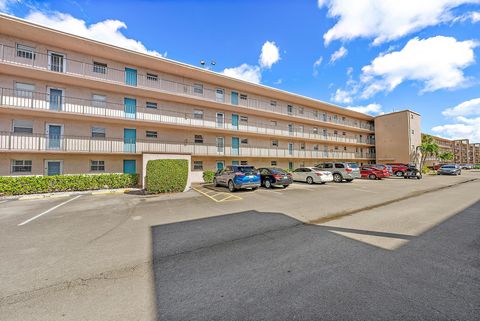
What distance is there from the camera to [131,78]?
1622cm

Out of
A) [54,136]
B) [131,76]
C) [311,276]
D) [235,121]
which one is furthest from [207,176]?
[311,276]

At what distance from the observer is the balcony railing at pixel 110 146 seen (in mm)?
12539

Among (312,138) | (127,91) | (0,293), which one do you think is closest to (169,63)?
(127,91)

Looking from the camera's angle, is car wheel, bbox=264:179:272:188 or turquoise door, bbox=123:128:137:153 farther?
turquoise door, bbox=123:128:137:153

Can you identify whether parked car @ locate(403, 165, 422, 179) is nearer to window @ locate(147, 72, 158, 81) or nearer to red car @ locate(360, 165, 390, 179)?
red car @ locate(360, 165, 390, 179)

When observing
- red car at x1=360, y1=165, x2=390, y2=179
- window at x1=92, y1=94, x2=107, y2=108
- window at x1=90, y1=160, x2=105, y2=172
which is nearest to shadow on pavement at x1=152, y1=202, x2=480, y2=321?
window at x1=90, y1=160, x2=105, y2=172

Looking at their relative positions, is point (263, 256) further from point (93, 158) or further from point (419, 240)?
point (93, 158)

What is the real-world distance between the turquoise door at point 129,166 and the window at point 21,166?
19.5ft

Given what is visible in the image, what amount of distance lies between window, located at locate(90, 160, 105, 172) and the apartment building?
0.07 meters

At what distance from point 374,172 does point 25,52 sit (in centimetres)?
3230

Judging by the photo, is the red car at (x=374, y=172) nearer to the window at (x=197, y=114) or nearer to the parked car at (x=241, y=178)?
the parked car at (x=241, y=178)

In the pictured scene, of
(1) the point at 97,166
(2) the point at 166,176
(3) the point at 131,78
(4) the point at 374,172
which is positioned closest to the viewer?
(2) the point at 166,176

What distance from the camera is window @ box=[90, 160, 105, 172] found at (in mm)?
15031

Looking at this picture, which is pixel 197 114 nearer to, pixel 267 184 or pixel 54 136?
pixel 267 184
